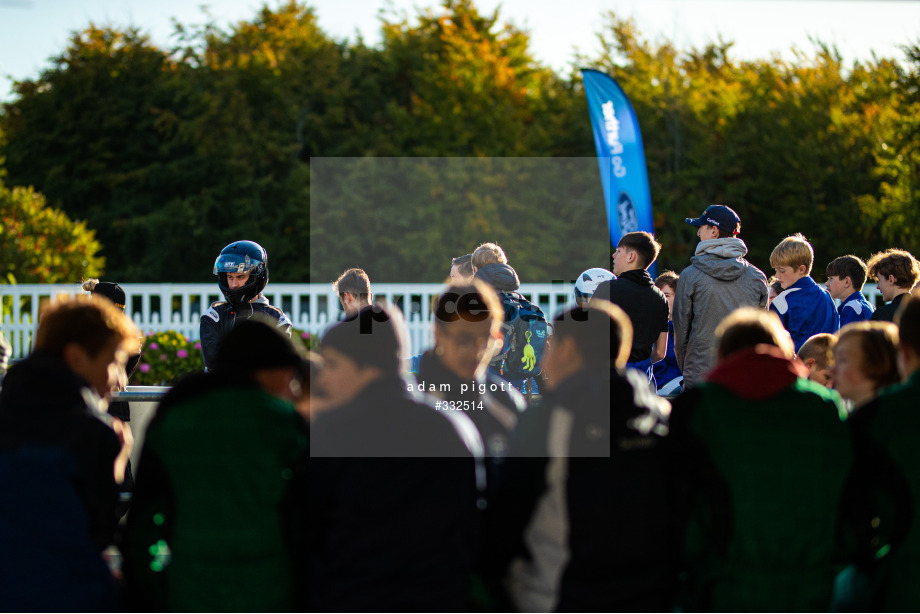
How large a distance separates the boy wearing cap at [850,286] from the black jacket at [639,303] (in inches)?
72.8

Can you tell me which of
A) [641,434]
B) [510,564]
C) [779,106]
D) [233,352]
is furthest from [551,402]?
[779,106]

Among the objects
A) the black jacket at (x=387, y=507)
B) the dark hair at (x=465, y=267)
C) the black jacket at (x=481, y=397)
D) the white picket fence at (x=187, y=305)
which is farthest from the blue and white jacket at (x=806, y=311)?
the white picket fence at (x=187, y=305)

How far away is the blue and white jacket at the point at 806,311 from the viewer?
6.16 m

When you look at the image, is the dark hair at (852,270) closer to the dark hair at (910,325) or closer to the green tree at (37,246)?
the dark hair at (910,325)

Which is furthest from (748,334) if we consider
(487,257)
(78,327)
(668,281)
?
(668,281)

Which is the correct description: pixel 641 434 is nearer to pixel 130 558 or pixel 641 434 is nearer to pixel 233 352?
pixel 233 352

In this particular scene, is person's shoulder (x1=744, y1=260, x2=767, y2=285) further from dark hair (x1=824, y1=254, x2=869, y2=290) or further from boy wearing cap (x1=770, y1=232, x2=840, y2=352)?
dark hair (x1=824, y1=254, x2=869, y2=290)

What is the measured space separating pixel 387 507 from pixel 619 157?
931cm

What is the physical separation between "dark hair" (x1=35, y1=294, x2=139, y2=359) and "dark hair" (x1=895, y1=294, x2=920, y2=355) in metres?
2.58

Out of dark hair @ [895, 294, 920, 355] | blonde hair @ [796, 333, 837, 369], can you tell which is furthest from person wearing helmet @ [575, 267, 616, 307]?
dark hair @ [895, 294, 920, 355]

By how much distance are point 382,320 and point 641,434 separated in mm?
859

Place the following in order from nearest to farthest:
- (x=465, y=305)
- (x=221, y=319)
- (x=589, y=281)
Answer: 1. (x=465, y=305)
2. (x=221, y=319)
3. (x=589, y=281)

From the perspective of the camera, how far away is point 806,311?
242 inches

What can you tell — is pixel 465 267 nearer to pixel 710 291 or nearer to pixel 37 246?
pixel 710 291
